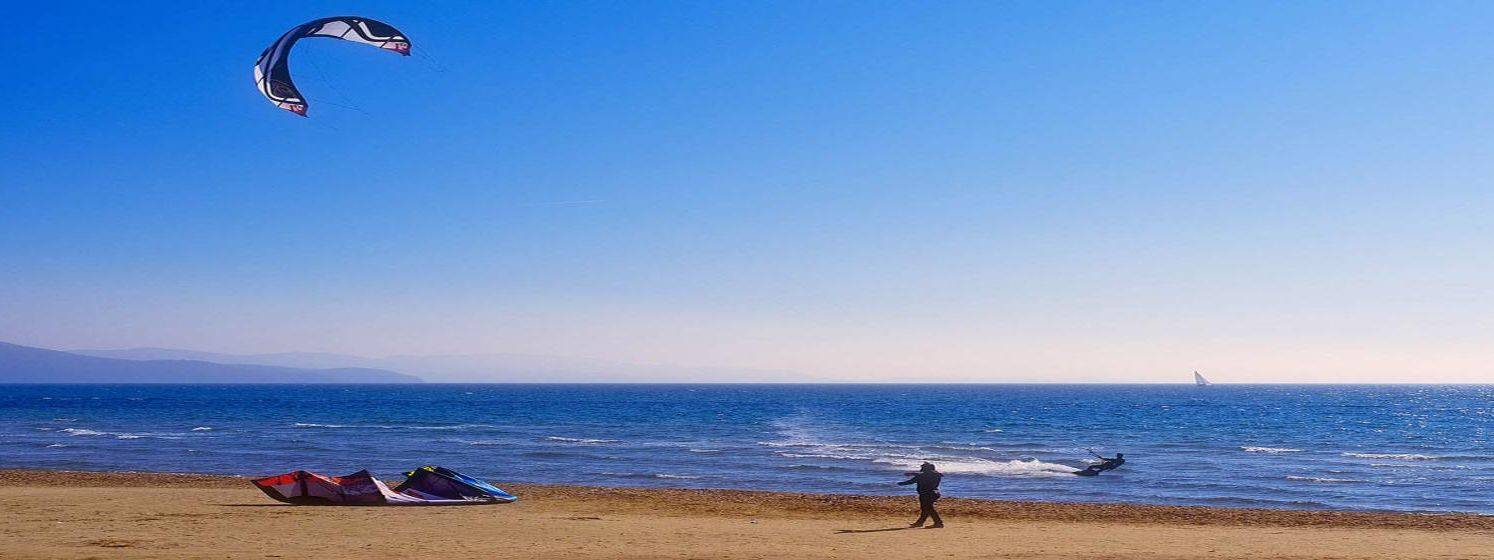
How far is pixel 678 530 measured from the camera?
17.9 meters

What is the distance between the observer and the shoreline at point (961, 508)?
21312mm

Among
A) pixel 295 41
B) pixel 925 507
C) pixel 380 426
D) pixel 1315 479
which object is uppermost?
pixel 295 41

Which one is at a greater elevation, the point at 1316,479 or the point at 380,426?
the point at 380,426

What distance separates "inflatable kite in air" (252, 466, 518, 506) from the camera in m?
20.5

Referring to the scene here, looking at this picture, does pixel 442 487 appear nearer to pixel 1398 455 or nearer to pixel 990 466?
pixel 990 466

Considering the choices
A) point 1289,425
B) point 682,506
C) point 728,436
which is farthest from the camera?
point 1289,425

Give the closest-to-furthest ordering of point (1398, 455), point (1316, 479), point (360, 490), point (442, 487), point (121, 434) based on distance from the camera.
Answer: point (360, 490) → point (442, 487) → point (1316, 479) → point (1398, 455) → point (121, 434)

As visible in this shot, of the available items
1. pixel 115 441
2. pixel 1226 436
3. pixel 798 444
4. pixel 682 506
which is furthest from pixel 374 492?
pixel 1226 436

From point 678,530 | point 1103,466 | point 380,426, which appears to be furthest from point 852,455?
point 380,426

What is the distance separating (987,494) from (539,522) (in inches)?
570

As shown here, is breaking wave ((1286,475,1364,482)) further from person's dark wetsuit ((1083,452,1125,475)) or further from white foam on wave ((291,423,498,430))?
white foam on wave ((291,423,498,430))

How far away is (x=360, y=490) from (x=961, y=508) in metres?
12.3

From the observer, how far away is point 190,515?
1850 cm

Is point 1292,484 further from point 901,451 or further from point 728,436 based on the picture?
point 728,436
